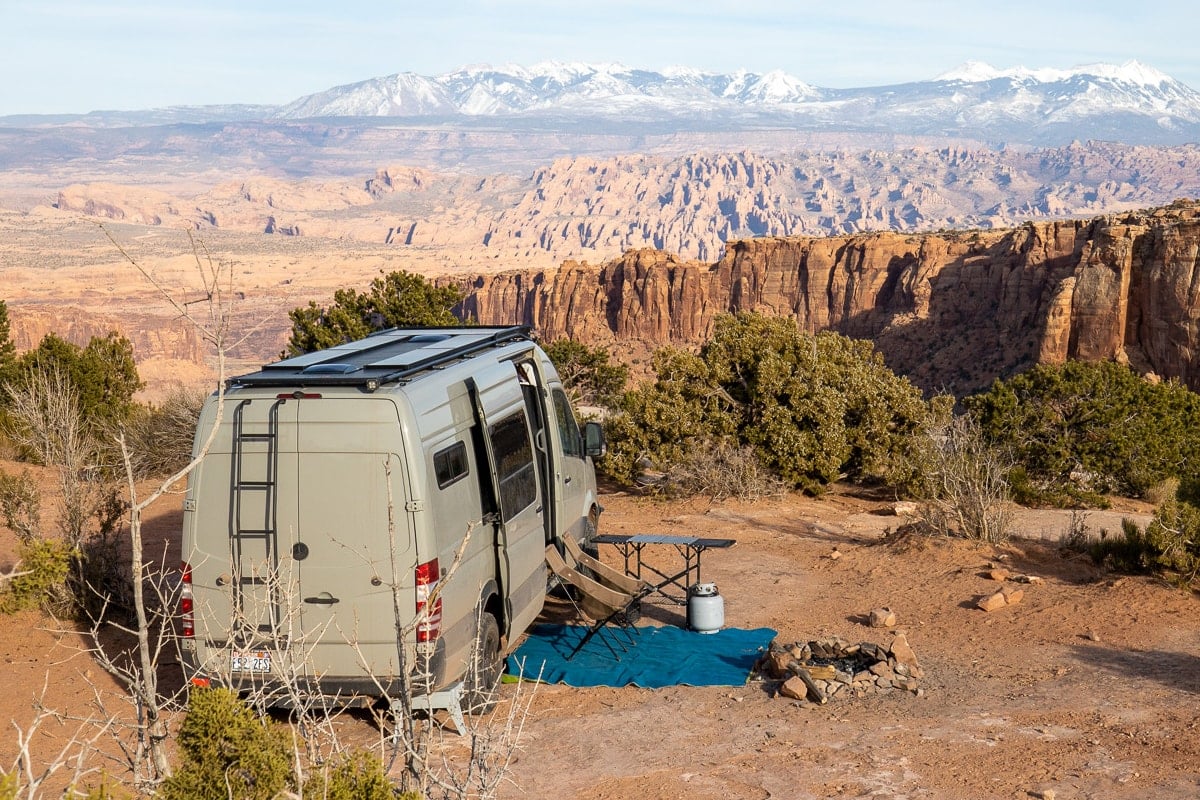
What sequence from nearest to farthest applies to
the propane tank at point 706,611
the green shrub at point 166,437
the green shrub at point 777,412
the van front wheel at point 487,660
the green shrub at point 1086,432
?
the van front wheel at point 487,660
the propane tank at point 706,611
the green shrub at point 777,412
the green shrub at point 166,437
the green shrub at point 1086,432

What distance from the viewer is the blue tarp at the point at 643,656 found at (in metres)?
9.48

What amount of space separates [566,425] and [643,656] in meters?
2.55

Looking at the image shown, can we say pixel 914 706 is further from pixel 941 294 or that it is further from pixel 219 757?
pixel 941 294

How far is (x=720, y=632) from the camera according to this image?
1088 centimetres

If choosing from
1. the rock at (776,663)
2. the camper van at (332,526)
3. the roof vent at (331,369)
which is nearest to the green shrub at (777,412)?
the rock at (776,663)

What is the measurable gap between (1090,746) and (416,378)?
5.47 metres

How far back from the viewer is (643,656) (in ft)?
33.2

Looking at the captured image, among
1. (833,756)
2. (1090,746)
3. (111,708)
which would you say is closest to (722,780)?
(833,756)

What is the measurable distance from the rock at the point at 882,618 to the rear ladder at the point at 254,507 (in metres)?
6.16

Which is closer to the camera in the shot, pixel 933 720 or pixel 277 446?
pixel 277 446

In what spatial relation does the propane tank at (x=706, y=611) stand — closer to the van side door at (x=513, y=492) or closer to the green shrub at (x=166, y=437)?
the van side door at (x=513, y=492)

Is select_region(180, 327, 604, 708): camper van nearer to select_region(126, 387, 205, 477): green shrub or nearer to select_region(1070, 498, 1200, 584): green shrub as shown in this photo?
select_region(1070, 498, 1200, 584): green shrub

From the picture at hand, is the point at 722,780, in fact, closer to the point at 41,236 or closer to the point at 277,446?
the point at 277,446

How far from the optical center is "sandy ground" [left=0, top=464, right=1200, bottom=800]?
7.18 meters
